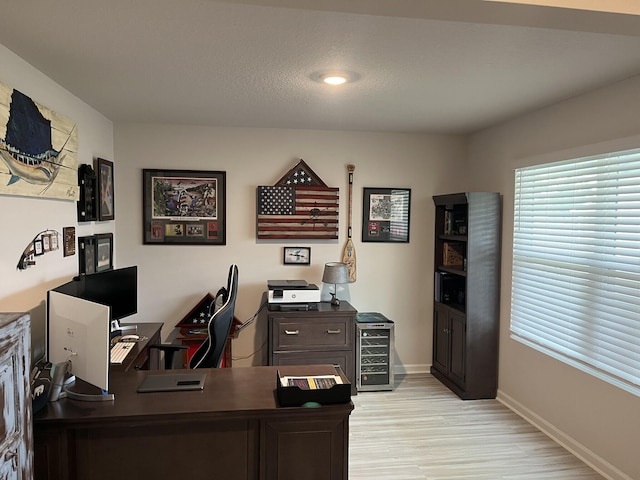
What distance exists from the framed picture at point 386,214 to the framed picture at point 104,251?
2.40 m

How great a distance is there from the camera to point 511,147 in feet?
12.4

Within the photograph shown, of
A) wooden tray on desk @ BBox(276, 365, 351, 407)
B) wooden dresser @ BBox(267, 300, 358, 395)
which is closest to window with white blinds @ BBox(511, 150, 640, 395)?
wooden dresser @ BBox(267, 300, 358, 395)

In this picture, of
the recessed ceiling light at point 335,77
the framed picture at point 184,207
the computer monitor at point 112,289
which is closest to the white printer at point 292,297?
the framed picture at point 184,207

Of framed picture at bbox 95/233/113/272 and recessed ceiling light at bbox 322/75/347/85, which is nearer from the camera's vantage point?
recessed ceiling light at bbox 322/75/347/85

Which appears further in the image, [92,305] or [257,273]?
[257,273]

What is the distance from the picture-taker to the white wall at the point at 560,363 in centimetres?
264

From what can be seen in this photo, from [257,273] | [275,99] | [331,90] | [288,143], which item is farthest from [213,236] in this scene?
[331,90]

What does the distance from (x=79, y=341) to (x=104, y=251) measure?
80.7 inches

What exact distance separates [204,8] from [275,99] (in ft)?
4.68

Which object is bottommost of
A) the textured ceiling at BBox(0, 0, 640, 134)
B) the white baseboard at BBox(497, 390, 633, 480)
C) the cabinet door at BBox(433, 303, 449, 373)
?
the white baseboard at BBox(497, 390, 633, 480)

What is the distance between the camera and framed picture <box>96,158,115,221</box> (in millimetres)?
3592

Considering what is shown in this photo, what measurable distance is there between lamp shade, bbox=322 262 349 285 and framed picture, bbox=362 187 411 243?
0.50 metres

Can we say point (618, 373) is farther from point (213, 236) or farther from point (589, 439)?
point (213, 236)

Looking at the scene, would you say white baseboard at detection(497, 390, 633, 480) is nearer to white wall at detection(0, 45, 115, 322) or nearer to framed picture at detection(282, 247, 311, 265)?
framed picture at detection(282, 247, 311, 265)
